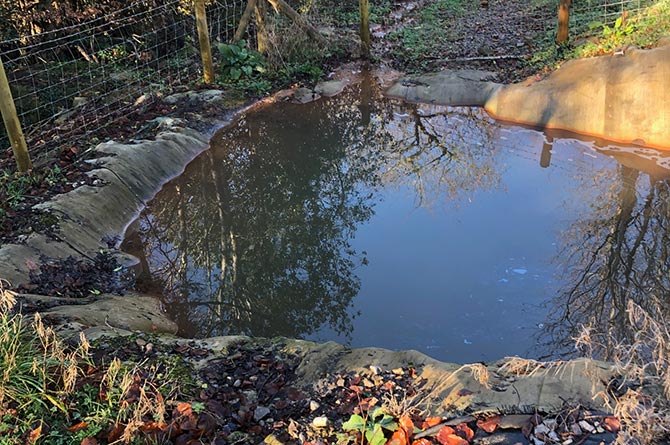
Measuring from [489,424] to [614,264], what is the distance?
334cm

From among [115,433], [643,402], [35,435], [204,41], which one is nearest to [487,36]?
[204,41]

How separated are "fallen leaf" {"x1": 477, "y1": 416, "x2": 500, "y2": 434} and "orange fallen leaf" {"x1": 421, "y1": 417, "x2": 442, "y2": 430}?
0.68 feet

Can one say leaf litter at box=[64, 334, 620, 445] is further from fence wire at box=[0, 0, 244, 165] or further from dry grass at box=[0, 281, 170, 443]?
fence wire at box=[0, 0, 244, 165]

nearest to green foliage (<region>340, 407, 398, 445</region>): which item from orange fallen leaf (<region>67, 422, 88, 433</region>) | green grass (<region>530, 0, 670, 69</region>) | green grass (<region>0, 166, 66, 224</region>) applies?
orange fallen leaf (<region>67, 422, 88, 433</region>)

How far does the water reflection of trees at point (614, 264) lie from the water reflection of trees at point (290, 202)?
162 cm

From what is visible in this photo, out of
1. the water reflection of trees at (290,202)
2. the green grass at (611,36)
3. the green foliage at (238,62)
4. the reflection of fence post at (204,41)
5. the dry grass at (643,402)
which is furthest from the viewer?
the green foliage at (238,62)

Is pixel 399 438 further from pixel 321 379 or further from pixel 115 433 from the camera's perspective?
pixel 115 433

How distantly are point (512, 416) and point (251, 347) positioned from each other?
1886 millimetres

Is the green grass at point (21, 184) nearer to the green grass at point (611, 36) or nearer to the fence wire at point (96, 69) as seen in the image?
the fence wire at point (96, 69)

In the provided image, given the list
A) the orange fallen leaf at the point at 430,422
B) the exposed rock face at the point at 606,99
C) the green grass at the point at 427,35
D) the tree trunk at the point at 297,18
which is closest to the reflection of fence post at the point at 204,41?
the tree trunk at the point at 297,18

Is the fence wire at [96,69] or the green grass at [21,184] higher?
the fence wire at [96,69]

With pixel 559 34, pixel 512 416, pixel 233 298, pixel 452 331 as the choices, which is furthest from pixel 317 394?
pixel 559 34

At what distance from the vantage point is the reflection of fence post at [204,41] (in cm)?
909

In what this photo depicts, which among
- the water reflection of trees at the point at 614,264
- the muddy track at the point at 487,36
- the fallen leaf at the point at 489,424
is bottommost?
the water reflection of trees at the point at 614,264
